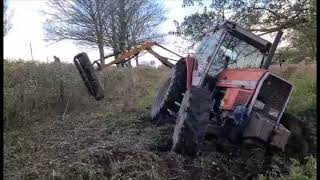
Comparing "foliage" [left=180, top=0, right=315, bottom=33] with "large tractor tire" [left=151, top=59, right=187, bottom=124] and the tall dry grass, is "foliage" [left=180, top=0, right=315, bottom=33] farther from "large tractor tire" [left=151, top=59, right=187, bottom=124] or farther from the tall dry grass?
the tall dry grass

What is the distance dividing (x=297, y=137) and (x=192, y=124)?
1.72 meters

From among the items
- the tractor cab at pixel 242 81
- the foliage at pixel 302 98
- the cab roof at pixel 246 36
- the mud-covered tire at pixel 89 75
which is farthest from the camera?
the mud-covered tire at pixel 89 75

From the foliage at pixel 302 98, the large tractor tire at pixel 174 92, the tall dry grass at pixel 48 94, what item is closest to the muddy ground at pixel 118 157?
the large tractor tire at pixel 174 92

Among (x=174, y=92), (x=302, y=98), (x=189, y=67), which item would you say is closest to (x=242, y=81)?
(x=189, y=67)

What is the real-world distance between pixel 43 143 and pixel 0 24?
1805mm

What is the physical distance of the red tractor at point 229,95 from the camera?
6270 millimetres

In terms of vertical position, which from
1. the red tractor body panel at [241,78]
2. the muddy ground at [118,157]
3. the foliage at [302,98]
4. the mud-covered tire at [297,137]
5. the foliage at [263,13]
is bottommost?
the muddy ground at [118,157]

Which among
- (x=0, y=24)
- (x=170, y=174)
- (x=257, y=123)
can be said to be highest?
(x=0, y=24)

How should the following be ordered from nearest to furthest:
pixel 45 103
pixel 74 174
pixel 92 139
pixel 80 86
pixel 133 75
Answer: pixel 74 174
pixel 92 139
pixel 45 103
pixel 80 86
pixel 133 75

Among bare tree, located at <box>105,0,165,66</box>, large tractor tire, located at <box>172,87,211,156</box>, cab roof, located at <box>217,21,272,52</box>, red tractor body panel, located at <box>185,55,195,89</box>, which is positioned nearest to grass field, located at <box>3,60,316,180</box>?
large tractor tire, located at <box>172,87,211,156</box>

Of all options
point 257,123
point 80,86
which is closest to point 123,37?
point 80,86

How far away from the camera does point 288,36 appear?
7930 millimetres

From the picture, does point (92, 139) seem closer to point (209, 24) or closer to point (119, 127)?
point (119, 127)

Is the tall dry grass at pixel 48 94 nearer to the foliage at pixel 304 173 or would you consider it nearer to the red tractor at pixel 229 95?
the red tractor at pixel 229 95
